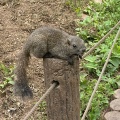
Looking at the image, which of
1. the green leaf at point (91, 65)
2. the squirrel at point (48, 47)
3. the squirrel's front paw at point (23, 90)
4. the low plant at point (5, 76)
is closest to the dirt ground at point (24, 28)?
the low plant at point (5, 76)

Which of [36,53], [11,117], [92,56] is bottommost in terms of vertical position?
[11,117]

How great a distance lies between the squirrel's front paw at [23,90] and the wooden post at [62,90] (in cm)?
32

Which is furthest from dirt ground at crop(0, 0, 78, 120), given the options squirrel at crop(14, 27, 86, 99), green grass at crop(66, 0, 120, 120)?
squirrel at crop(14, 27, 86, 99)

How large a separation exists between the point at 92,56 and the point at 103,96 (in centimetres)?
86

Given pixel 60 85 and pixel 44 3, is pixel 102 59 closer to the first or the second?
pixel 44 3

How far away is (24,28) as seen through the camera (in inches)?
225

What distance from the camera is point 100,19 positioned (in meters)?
6.18

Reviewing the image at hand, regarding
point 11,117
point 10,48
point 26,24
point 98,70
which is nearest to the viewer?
point 11,117

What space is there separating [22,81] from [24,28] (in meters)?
2.82

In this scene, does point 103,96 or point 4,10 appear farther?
point 4,10

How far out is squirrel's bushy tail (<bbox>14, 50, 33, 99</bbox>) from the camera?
9.50ft

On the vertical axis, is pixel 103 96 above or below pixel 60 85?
below

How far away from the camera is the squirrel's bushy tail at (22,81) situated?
2895 millimetres

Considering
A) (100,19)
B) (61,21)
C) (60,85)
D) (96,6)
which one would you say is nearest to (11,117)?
(60,85)
